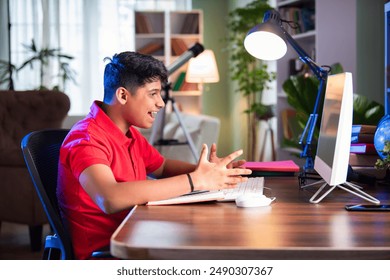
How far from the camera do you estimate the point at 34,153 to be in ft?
6.17

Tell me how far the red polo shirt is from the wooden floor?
221cm

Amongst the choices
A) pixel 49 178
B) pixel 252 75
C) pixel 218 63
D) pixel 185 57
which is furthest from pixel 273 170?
pixel 218 63

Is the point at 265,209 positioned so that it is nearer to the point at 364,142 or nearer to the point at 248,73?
the point at 364,142

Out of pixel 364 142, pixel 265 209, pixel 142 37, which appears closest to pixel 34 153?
pixel 265 209

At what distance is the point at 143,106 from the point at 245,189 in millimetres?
350

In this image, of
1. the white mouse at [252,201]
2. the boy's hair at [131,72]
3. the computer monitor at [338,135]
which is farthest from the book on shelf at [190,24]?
the white mouse at [252,201]

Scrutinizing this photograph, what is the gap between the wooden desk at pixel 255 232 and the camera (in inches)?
46.0

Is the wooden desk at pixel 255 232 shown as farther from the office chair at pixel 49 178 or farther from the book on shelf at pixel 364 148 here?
the book on shelf at pixel 364 148

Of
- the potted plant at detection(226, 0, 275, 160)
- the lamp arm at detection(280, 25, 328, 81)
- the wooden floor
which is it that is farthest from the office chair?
the potted plant at detection(226, 0, 275, 160)

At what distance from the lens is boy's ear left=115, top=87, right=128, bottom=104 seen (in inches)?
74.8

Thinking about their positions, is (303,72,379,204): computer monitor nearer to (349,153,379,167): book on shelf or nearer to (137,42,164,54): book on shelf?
(349,153,379,167): book on shelf

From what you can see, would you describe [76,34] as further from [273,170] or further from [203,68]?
[273,170]

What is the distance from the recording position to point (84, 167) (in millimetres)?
1671

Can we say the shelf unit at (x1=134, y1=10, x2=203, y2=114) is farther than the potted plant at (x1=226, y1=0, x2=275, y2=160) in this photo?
Yes
